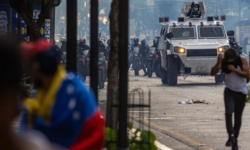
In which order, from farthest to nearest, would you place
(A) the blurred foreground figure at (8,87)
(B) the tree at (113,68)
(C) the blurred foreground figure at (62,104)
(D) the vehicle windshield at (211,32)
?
1. (D) the vehicle windshield at (211,32)
2. (B) the tree at (113,68)
3. (C) the blurred foreground figure at (62,104)
4. (A) the blurred foreground figure at (8,87)

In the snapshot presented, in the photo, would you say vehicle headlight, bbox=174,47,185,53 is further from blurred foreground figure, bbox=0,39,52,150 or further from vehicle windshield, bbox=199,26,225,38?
blurred foreground figure, bbox=0,39,52,150

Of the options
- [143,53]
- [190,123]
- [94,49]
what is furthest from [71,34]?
[143,53]

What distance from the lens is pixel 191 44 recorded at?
2539cm

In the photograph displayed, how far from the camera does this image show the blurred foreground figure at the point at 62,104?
2969mm

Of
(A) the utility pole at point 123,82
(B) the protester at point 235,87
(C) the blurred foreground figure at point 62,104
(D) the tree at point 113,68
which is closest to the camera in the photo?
(C) the blurred foreground figure at point 62,104

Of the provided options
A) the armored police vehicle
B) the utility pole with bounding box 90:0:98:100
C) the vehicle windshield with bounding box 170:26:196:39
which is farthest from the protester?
the vehicle windshield with bounding box 170:26:196:39

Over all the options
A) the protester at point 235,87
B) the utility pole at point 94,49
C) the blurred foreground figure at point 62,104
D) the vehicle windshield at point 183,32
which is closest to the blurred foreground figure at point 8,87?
the blurred foreground figure at point 62,104

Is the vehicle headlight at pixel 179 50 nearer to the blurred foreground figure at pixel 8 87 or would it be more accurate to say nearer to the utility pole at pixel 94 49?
the utility pole at pixel 94 49

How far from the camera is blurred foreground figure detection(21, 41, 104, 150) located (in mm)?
2969

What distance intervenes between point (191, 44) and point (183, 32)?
828 millimetres

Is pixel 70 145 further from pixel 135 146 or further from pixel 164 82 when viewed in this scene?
pixel 164 82

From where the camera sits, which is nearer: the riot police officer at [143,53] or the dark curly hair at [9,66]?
the dark curly hair at [9,66]

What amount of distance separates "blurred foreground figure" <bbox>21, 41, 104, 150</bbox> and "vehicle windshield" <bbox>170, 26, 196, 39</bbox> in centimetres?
2295

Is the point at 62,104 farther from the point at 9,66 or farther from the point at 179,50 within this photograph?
the point at 179,50
